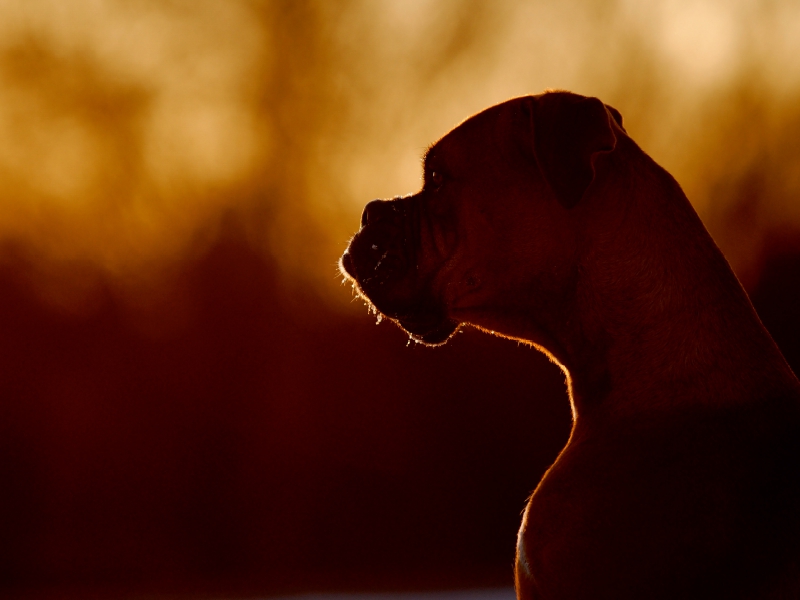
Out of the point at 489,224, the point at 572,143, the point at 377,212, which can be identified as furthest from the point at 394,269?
the point at 572,143

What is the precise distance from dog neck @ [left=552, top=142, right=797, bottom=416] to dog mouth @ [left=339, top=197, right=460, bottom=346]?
0.37m

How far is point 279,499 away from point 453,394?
4.30ft

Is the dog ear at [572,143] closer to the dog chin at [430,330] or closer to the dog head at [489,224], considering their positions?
the dog head at [489,224]

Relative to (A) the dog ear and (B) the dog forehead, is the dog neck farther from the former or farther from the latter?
(B) the dog forehead

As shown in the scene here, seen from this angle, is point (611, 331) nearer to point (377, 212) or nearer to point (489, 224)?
point (489, 224)

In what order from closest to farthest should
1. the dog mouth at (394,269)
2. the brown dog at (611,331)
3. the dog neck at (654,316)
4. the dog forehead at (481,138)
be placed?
the brown dog at (611,331) < the dog neck at (654,316) < the dog forehead at (481,138) < the dog mouth at (394,269)

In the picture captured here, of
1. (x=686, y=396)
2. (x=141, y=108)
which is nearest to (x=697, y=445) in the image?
(x=686, y=396)

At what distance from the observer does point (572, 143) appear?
65.6 inches

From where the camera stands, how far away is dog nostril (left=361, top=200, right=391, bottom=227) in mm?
2066

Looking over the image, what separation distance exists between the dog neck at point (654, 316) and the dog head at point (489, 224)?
7cm

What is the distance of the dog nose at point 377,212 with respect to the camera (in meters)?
2.06

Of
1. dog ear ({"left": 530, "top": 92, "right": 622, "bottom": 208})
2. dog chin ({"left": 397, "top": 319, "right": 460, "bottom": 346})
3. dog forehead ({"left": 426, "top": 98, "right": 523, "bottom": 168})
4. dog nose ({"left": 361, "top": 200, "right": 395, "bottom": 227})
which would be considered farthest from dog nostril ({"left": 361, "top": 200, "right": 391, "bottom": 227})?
dog ear ({"left": 530, "top": 92, "right": 622, "bottom": 208})

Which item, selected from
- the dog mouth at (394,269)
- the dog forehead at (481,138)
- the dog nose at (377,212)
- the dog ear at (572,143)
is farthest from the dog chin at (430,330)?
the dog ear at (572,143)

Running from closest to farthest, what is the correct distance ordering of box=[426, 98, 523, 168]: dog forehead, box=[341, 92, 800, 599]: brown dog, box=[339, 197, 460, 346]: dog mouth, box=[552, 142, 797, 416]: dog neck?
box=[341, 92, 800, 599]: brown dog → box=[552, 142, 797, 416]: dog neck → box=[426, 98, 523, 168]: dog forehead → box=[339, 197, 460, 346]: dog mouth
